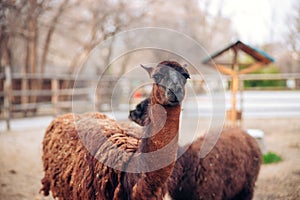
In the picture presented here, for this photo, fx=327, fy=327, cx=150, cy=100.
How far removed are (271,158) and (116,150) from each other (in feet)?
16.1

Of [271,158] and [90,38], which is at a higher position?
[90,38]

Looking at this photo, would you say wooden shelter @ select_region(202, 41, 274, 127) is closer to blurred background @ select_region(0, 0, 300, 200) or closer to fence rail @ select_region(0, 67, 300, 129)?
blurred background @ select_region(0, 0, 300, 200)

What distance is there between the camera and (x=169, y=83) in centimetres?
254

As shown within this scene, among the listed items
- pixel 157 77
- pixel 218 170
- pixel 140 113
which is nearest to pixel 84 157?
pixel 140 113

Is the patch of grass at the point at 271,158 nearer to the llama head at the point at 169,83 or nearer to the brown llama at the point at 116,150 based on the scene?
the brown llama at the point at 116,150

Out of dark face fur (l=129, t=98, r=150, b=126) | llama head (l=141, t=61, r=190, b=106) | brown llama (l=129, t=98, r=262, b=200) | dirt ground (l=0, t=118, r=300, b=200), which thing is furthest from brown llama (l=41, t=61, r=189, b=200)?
dirt ground (l=0, t=118, r=300, b=200)

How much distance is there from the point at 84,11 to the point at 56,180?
41.7 ft

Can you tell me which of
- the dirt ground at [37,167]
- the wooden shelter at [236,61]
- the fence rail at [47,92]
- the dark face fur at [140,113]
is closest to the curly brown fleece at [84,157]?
the dark face fur at [140,113]

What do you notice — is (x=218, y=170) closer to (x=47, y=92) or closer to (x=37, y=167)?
(x=37, y=167)

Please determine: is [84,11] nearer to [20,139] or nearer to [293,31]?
[20,139]

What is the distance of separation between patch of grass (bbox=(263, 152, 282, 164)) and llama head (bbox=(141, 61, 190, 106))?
494cm

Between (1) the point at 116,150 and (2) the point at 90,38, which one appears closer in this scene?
(1) the point at 116,150

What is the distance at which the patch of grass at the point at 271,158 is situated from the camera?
6879 mm

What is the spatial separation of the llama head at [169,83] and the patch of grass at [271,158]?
4936mm
